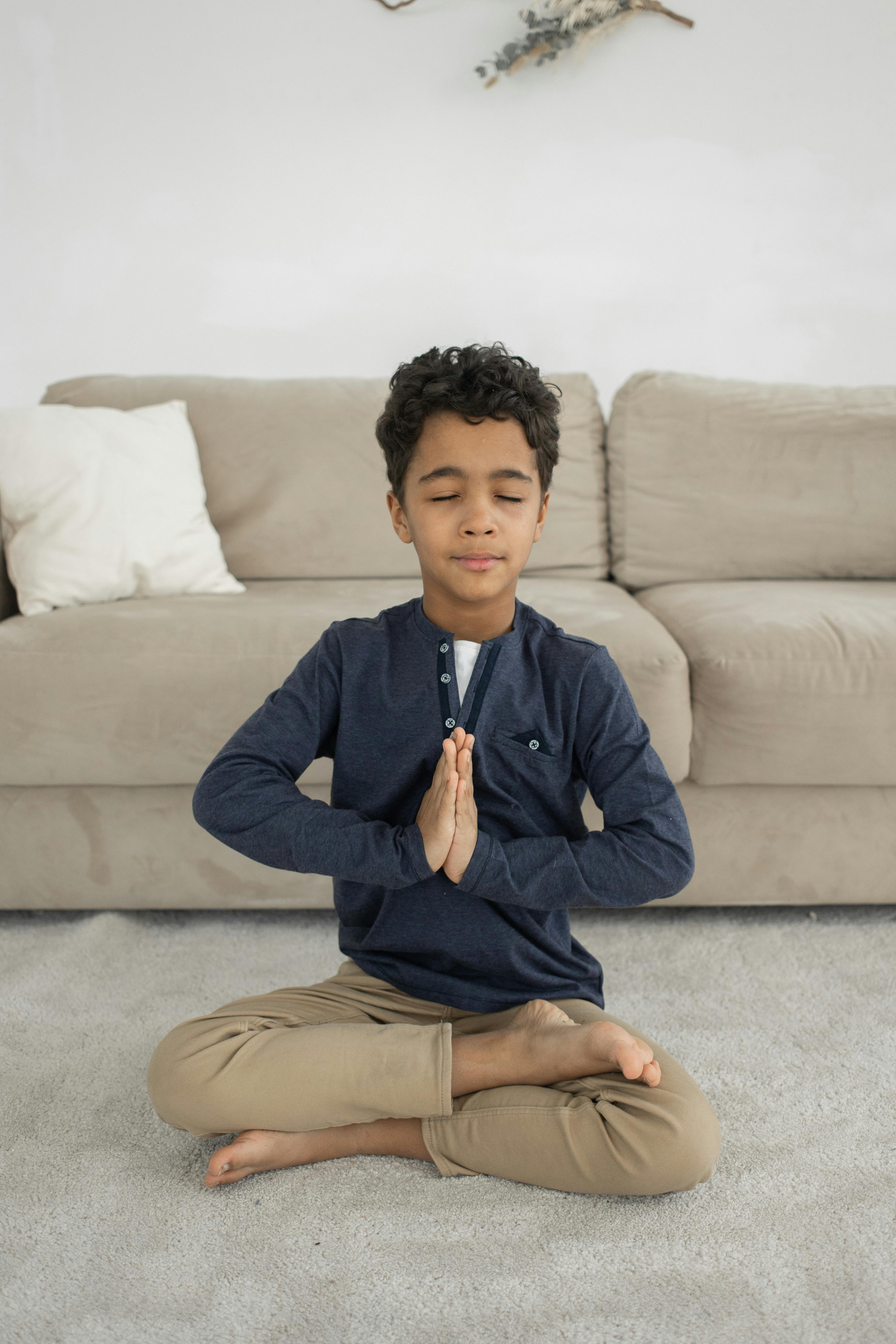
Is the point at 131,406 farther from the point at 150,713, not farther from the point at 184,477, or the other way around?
the point at 150,713

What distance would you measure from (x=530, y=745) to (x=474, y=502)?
248mm

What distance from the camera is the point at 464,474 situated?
944mm

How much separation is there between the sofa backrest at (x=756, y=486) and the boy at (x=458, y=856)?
0.94 metres

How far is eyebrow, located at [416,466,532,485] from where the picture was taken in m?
0.94

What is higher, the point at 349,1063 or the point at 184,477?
the point at 184,477

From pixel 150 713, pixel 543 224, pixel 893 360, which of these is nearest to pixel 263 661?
pixel 150 713

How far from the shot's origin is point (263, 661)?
1369 millimetres

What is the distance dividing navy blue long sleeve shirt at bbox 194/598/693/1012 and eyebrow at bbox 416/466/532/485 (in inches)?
5.7

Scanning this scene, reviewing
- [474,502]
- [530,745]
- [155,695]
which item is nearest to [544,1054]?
[530,745]

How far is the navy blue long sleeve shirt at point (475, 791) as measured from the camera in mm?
927

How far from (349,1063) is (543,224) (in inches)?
88.0

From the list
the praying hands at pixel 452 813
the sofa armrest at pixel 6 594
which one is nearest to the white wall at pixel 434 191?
the sofa armrest at pixel 6 594

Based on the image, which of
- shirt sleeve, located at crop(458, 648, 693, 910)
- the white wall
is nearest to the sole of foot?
shirt sleeve, located at crop(458, 648, 693, 910)

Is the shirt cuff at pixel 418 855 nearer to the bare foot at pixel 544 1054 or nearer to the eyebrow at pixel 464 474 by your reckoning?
the bare foot at pixel 544 1054
